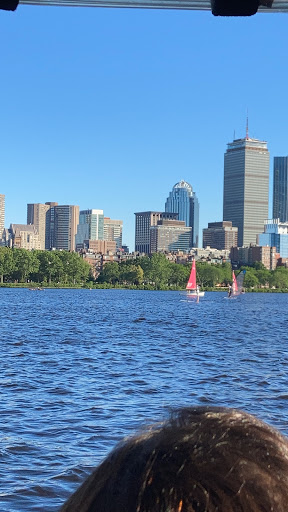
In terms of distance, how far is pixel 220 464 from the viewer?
1.26 meters

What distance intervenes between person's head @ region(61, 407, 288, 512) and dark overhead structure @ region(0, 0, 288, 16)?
11.4ft

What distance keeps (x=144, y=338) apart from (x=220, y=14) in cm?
4262

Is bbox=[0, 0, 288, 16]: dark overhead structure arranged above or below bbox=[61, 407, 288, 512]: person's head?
above

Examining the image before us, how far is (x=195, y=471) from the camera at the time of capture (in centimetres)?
125

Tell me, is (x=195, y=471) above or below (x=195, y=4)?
below

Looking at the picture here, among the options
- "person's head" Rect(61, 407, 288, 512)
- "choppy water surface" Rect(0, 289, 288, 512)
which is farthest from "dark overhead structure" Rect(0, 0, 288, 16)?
"person's head" Rect(61, 407, 288, 512)

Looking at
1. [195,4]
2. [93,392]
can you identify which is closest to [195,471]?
[195,4]

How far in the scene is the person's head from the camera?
3.97 ft

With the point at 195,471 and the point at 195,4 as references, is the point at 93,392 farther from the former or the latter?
the point at 195,471

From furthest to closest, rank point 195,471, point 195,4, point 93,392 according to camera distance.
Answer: point 93,392, point 195,4, point 195,471

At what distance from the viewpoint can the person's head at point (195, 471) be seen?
1.21 m

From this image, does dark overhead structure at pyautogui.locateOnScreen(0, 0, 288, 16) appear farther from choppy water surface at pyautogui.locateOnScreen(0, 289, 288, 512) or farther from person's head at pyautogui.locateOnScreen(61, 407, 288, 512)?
person's head at pyautogui.locateOnScreen(61, 407, 288, 512)

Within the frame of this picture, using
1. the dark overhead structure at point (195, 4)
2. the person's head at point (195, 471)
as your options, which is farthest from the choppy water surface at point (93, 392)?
the dark overhead structure at point (195, 4)

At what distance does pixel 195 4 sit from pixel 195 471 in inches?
166
